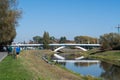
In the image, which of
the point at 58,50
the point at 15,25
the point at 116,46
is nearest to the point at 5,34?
the point at 15,25

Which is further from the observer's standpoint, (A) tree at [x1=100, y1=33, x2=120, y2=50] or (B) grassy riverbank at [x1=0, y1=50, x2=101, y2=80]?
(A) tree at [x1=100, y1=33, x2=120, y2=50]

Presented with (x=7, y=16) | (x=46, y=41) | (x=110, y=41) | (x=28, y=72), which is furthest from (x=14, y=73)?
(x=46, y=41)

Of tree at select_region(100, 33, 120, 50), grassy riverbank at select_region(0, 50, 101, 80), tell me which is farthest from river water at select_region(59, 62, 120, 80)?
tree at select_region(100, 33, 120, 50)

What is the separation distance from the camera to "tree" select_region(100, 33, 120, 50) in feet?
436

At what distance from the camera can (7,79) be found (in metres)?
19.4

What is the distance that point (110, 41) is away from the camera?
13862 cm

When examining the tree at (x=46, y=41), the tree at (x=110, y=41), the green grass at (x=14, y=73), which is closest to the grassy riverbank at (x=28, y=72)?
the green grass at (x=14, y=73)

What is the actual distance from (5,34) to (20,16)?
A: 402 cm

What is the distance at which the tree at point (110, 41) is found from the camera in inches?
5229

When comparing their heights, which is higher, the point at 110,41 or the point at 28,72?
the point at 110,41

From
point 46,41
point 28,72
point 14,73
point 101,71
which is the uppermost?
point 46,41

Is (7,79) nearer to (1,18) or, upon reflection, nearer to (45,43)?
(1,18)

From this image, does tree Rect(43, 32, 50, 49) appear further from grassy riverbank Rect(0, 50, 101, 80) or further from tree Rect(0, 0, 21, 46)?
grassy riverbank Rect(0, 50, 101, 80)

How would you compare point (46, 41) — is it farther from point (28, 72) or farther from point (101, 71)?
point (28, 72)
